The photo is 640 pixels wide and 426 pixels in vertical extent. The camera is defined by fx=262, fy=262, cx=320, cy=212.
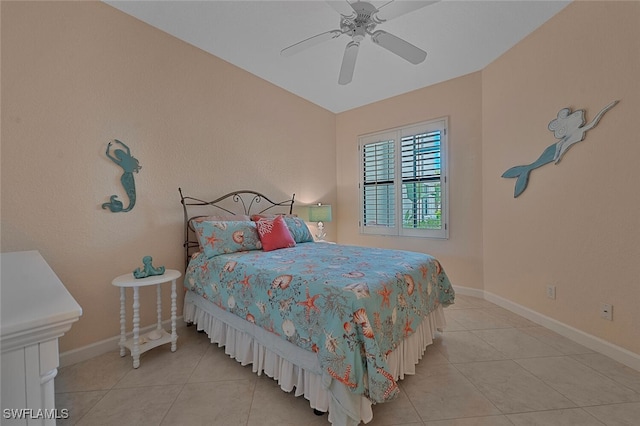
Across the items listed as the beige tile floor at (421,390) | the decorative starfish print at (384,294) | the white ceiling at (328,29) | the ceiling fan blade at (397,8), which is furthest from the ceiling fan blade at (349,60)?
the beige tile floor at (421,390)

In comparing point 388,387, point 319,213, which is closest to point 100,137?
point 319,213

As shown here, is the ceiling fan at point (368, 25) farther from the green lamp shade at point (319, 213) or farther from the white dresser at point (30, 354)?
the white dresser at point (30, 354)

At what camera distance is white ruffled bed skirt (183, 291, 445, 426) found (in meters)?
1.31

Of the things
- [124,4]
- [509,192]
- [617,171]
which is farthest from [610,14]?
[124,4]

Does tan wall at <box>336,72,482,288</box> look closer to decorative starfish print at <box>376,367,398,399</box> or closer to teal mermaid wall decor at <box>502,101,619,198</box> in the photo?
teal mermaid wall decor at <box>502,101,619,198</box>

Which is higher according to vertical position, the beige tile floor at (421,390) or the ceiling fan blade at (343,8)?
the ceiling fan blade at (343,8)

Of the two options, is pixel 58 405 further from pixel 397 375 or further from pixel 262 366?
pixel 397 375

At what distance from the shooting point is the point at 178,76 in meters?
2.64

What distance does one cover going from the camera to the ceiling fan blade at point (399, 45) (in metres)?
2.00

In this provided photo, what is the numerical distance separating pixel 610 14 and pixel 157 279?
160 inches

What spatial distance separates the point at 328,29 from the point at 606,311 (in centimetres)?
338

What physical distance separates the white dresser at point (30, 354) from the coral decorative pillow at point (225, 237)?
1.57 meters

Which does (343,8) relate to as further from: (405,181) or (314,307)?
(405,181)

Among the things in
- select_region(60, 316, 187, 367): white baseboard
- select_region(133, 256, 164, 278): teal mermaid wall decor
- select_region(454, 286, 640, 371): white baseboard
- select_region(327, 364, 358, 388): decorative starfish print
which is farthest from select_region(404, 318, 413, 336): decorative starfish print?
select_region(60, 316, 187, 367): white baseboard
